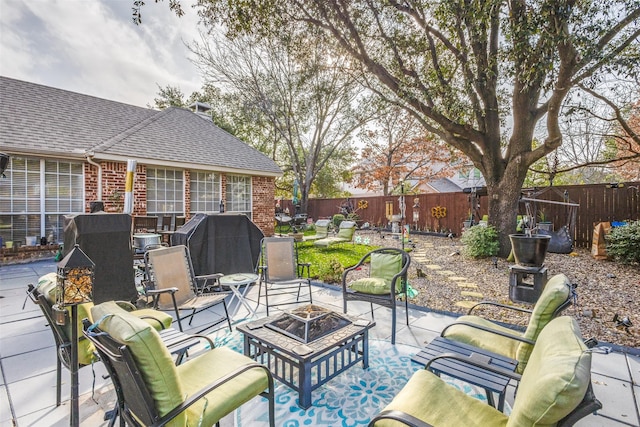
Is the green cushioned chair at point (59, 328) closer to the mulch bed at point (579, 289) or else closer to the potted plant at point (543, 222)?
the mulch bed at point (579, 289)

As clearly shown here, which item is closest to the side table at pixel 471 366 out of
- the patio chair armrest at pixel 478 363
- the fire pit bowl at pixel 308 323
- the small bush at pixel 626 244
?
the patio chair armrest at pixel 478 363

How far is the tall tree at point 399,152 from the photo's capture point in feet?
56.8

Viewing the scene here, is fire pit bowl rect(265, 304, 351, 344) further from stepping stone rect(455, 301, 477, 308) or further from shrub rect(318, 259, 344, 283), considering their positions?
shrub rect(318, 259, 344, 283)

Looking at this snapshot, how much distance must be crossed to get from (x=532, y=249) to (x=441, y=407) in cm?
371

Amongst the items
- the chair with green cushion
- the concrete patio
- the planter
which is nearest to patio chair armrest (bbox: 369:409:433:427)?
the chair with green cushion

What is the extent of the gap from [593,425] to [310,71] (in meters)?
13.7

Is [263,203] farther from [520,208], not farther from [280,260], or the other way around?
[520,208]

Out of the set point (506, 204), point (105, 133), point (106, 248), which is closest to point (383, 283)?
point (106, 248)

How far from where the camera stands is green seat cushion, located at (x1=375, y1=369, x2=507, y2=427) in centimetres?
155

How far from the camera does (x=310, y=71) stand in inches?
519

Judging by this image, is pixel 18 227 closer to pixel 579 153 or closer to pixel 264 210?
pixel 264 210

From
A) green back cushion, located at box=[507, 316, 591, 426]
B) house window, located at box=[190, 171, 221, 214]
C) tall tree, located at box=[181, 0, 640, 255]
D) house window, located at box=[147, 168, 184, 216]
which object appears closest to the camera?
green back cushion, located at box=[507, 316, 591, 426]

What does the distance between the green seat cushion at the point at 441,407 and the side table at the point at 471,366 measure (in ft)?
0.55

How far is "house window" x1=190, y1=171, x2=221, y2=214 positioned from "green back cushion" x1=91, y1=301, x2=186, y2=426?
9.22 metres
